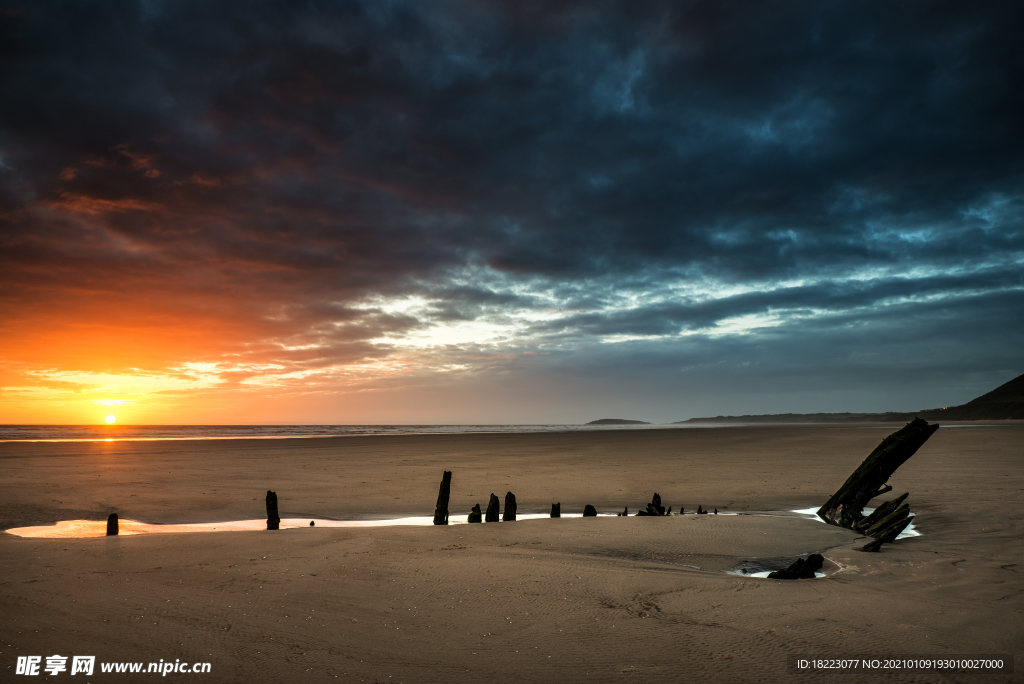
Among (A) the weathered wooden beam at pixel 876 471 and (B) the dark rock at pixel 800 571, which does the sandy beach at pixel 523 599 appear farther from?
(A) the weathered wooden beam at pixel 876 471

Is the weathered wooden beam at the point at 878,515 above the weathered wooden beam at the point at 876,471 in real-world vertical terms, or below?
below

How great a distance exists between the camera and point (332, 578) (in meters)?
6.25

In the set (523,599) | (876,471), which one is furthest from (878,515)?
(523,599)

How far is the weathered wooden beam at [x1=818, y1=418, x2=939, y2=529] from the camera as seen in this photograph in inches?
418

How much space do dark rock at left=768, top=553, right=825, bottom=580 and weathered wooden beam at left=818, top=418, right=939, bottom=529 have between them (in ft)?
15.5

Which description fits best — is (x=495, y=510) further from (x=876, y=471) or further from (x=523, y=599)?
(x=876, y=471)

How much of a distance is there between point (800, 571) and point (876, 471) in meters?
5.96

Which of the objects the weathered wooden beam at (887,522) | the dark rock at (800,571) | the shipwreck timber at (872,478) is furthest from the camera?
the shipwreck timber at (872,478)

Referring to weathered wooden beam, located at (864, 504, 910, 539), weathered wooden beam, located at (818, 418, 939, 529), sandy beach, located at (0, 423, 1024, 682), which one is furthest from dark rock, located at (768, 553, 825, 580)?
weathered wooden beam, located at (818, 418, 939, 529)

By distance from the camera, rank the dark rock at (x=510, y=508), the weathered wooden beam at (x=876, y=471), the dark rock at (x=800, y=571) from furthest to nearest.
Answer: the dark rock at (x=510, y=508) < the weathered wooden beam at (x=876, y=471) < the dark rock at (x=800, y=571)

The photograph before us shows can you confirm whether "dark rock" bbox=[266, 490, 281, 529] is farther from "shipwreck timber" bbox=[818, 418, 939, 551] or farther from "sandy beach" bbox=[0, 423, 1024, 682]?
"shipwreck timber" bbox=[818, 418, 939, 551]

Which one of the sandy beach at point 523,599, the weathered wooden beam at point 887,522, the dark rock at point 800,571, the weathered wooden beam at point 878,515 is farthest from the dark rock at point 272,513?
the weathered wooden beam at point 878,515

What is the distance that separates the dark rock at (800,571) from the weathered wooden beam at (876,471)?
4720 mm

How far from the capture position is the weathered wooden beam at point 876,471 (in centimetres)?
1061
